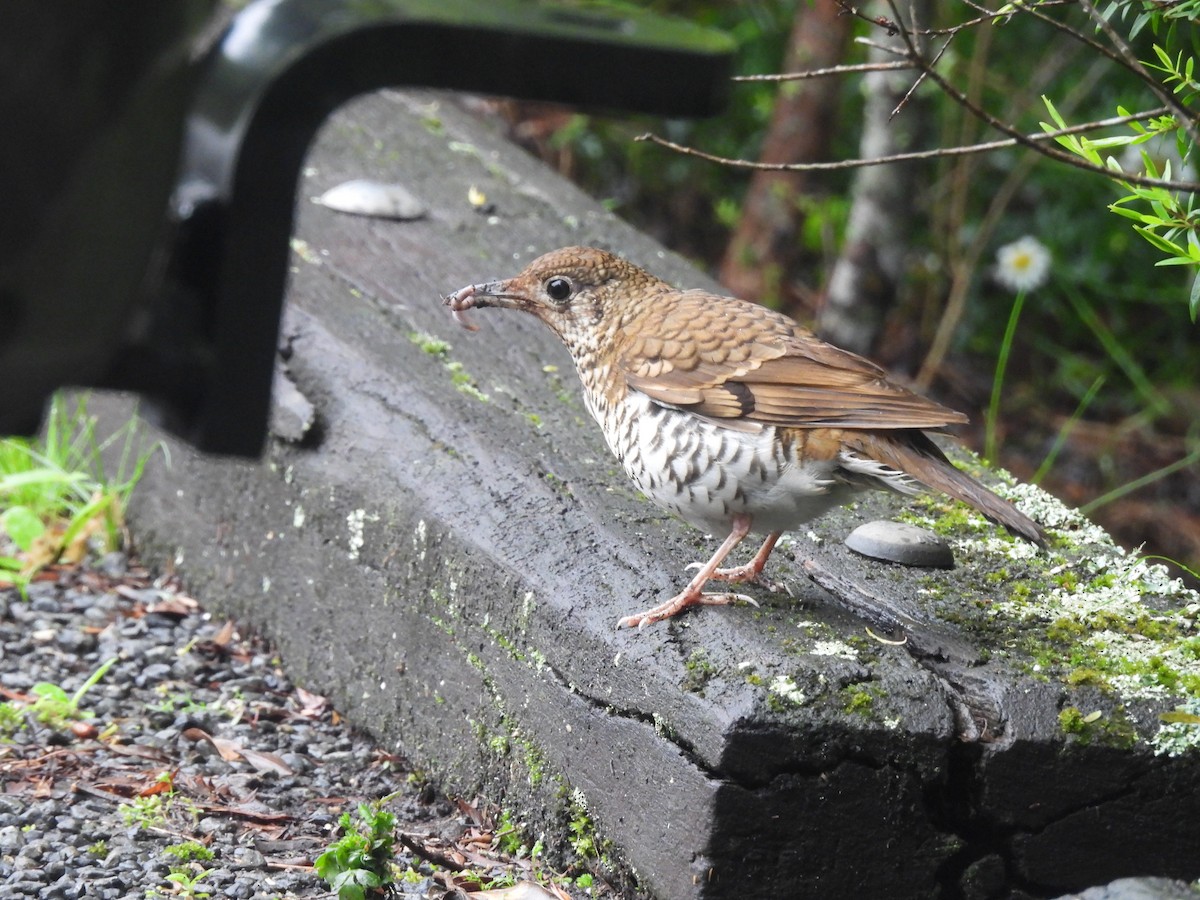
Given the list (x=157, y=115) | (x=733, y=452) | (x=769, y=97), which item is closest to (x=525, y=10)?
(x=157, y=115)

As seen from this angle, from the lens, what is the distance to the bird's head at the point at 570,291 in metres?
3.47

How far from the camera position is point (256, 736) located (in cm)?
350

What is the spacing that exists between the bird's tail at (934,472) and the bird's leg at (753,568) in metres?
0.32

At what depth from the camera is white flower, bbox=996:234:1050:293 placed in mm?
7273

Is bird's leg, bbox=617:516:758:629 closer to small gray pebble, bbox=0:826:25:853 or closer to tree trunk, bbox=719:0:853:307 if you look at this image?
small gray pebble, bbox=0:826:25:853

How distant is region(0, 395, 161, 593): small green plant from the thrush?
190cm

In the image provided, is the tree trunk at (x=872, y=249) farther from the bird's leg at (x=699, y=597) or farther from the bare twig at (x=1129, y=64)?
the bare twig at (x=1129, y=64)

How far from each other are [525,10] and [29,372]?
2.07 ft

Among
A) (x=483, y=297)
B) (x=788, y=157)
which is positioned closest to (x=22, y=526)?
(x=483, y=297)

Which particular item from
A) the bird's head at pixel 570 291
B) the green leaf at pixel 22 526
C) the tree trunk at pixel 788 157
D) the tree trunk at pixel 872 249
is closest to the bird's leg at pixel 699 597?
the bird's head at pixel 570 291

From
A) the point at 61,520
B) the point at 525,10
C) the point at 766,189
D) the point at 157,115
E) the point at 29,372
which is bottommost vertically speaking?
the point at 61,520

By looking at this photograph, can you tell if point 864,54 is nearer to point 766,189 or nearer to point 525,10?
point 766,189

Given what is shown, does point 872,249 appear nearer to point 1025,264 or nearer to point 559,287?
point 1025,264

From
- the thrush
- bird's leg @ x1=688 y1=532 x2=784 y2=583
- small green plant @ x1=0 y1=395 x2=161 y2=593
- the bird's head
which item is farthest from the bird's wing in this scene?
small green plant @ x1=0 y1=395 x2=161 y2=593
